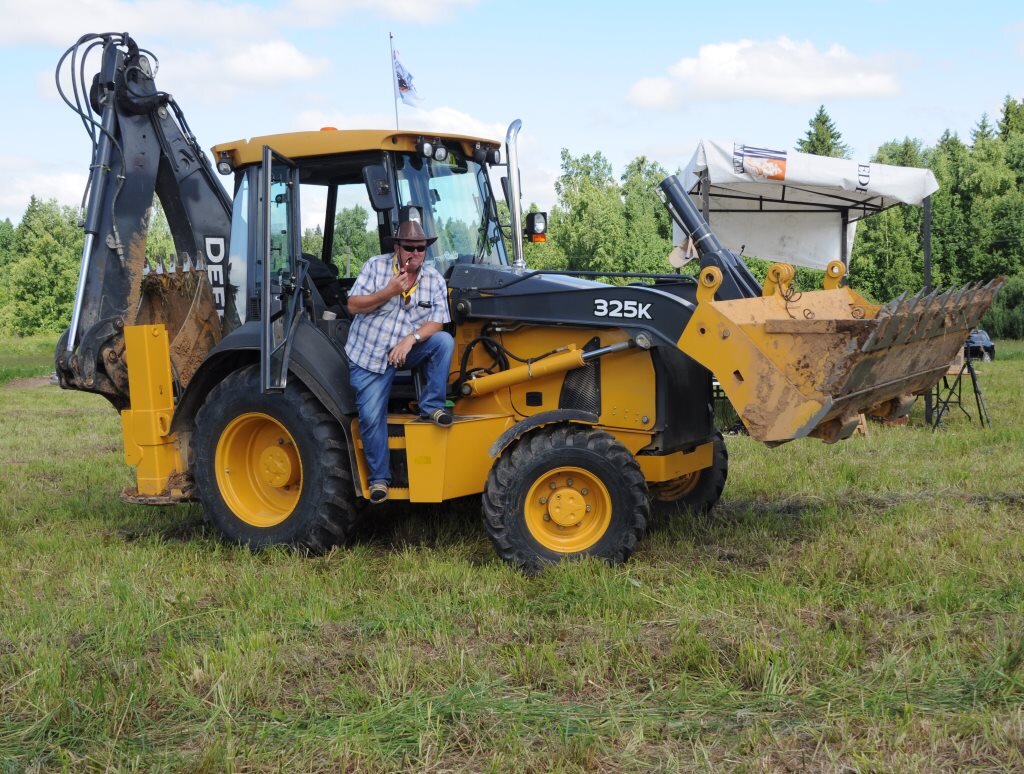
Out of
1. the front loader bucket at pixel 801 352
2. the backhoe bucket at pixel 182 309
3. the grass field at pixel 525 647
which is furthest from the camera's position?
the backhoe bucket at pixel 182 309

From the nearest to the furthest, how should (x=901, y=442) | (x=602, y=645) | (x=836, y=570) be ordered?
(x=602, y=645) → (x=836, y=570) → (x=901, y=442)

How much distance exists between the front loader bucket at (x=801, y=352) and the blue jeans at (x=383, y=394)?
1.33m

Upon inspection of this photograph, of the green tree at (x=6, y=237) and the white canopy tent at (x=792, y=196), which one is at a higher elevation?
the green tree at (x=6, y=237)

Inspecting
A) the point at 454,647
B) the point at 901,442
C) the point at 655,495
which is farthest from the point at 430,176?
the point at 901,442

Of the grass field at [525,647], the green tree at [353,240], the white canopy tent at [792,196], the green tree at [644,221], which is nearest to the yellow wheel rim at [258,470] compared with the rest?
the grass field at [525,647]

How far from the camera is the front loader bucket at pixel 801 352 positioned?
17.2ft

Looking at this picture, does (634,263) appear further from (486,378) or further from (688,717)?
(688,717)

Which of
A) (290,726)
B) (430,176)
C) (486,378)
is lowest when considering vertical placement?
(290,726)

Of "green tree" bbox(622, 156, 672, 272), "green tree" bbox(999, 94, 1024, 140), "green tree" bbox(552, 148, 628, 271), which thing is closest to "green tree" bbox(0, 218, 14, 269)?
"green tree" bbox(622, 156, 672, 272)

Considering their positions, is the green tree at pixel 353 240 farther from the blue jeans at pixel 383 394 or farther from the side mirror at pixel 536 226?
the side mirror at pixel 536 226

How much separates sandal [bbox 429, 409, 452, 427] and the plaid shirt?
38 cm

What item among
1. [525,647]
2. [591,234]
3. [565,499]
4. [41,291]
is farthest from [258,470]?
[41,291]

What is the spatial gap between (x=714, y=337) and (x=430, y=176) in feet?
6.48

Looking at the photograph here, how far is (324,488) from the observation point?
6098 millimetres
